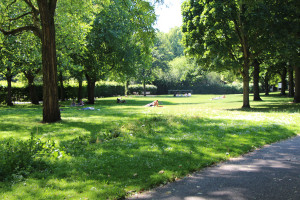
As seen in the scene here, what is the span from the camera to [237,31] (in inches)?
816

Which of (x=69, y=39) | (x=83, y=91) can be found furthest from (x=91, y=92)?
(x=83, y=91)

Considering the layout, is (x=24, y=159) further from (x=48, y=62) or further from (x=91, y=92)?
(x=91, y=92)

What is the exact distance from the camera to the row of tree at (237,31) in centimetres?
1792

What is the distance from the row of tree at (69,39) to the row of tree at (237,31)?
203 inches

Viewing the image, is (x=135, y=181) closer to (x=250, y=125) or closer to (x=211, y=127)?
(x=211, y=127)

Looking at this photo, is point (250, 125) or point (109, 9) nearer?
point (250, 125)

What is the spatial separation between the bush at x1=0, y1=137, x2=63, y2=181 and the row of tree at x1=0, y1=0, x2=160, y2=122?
5409 millimetres

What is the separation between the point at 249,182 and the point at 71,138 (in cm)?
597

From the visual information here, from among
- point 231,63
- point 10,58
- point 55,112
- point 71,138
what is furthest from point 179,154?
point 10,58

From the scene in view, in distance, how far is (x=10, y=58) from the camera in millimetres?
22922

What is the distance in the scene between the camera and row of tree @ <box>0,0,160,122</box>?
11.9 m

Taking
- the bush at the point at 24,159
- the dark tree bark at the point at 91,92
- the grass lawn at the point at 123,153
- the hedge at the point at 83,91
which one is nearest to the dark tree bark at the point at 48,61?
the grass lawn at the point at 123,153

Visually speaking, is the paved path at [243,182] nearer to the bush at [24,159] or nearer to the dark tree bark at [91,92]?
the bush at [24,159]

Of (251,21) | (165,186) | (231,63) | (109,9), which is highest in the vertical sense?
(109,9)
